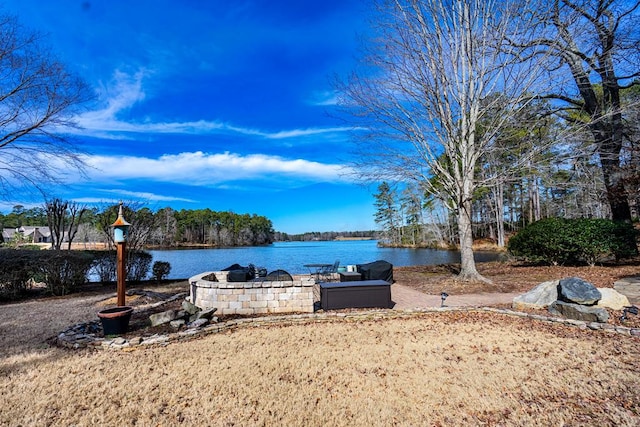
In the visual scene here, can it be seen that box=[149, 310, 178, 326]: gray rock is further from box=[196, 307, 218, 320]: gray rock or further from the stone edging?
the stone edging

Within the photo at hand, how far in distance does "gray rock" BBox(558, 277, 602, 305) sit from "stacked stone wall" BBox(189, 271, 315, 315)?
163 inches

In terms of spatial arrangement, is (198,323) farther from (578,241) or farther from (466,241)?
(578,241)

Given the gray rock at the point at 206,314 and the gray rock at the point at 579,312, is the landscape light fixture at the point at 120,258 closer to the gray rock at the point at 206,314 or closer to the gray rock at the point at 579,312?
the gray rock at the point at 206,314

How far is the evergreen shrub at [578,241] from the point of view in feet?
30.0

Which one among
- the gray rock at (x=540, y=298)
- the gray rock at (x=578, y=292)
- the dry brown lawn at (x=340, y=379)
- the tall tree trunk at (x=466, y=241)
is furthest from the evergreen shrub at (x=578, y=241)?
the dry brown lawn at (x=340, y=379)

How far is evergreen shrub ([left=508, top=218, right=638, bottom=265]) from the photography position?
30.0ft

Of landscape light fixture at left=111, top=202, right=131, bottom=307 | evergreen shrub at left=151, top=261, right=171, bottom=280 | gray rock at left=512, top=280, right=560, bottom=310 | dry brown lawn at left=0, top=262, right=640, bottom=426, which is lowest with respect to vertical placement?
dry brown lawn at left=0, top=262, right=640, bottom=426

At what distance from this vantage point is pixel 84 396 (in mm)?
2959

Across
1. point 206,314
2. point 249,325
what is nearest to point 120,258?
point 206,314

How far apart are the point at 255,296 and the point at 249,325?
685 millimetres

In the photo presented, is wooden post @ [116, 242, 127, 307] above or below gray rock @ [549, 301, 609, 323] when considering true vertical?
above

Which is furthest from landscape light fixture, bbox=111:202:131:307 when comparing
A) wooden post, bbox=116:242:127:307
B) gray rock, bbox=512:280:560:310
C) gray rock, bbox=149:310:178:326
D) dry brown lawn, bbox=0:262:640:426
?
gray rock, bbox=512:280:560:310

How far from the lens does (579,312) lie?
192 inches

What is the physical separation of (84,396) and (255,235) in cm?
6315
